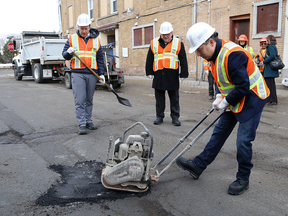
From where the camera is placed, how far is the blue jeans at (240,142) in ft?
9.88

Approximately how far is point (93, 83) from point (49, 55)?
9.81 meters

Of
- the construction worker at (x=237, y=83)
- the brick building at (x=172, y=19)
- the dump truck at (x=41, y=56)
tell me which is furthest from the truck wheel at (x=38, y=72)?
the construction worker at (x=237, y=83)

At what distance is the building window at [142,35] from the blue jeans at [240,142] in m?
16.0

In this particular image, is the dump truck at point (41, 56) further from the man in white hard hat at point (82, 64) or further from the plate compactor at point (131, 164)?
the plate compactor at point (131, 164)

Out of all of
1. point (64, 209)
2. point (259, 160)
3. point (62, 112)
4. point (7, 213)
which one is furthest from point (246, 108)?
Result: point (62, 112)

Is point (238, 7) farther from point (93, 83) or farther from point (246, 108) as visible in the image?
point (246, 108)

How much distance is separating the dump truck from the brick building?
5.68 m

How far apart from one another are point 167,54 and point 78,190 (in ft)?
11.3

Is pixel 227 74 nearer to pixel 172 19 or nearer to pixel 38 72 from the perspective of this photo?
pixel 38 72

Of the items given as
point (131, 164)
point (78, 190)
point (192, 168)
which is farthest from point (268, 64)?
point (78, 190)

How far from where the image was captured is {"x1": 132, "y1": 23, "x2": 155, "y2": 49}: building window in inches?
739

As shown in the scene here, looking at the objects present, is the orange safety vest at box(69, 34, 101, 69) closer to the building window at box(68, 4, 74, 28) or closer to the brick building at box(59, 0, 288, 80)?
the brick building at box(59, 0, 288, 80)

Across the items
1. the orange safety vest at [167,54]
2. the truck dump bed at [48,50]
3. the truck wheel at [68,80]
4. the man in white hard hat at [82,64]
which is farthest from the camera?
the truck dump bed at [48,50]

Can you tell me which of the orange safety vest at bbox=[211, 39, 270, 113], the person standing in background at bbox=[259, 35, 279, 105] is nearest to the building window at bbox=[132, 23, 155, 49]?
the person standing in background at bbox=[259, 35, 279, 105]
